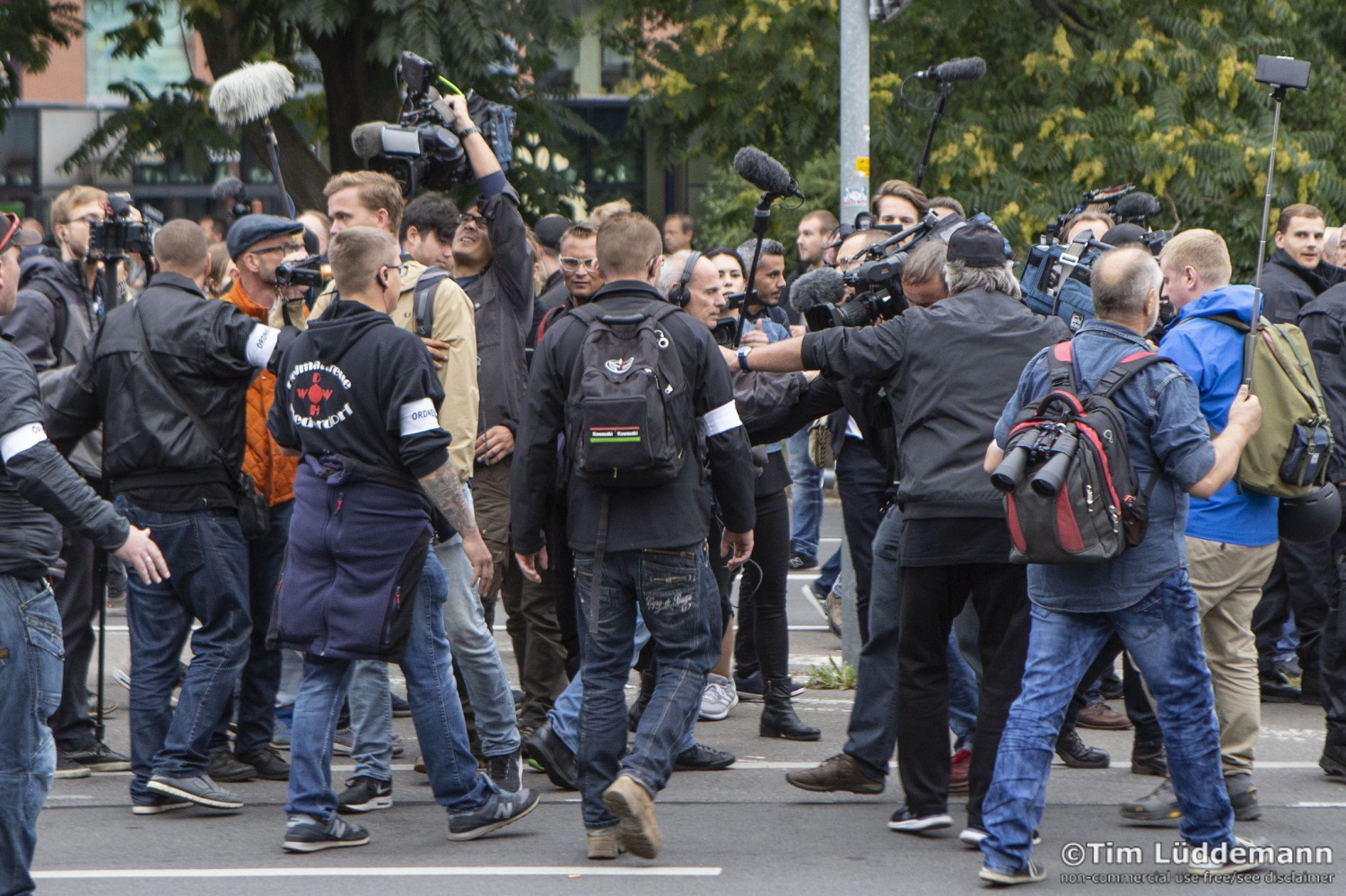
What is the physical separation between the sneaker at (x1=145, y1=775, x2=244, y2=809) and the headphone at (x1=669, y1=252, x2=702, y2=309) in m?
2.56

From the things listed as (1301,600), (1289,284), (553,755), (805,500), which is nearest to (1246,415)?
(553,755)

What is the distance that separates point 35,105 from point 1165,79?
717 inches

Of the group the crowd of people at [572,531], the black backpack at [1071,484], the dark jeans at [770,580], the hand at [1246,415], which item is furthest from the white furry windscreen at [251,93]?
the hand at [1246,415]

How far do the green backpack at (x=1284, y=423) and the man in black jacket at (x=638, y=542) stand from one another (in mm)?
1998

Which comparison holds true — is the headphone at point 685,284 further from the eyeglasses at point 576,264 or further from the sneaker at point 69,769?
the sneaker at point 69,769

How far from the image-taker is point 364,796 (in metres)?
6.21

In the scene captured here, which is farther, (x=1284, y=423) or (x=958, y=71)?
(x=958, y=71)

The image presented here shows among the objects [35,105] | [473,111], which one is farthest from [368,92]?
[35,105]

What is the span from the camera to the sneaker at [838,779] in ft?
20.7

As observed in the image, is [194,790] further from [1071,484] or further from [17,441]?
[1071,484]

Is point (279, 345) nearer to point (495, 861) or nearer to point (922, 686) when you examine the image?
point (495, 861)

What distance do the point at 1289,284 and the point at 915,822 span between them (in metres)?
4.11

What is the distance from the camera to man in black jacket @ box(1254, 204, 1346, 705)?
317 inches

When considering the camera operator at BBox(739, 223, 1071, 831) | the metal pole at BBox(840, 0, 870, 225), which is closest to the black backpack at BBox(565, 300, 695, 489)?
the camera operator at BBox(739, 223, 1071, 831)
